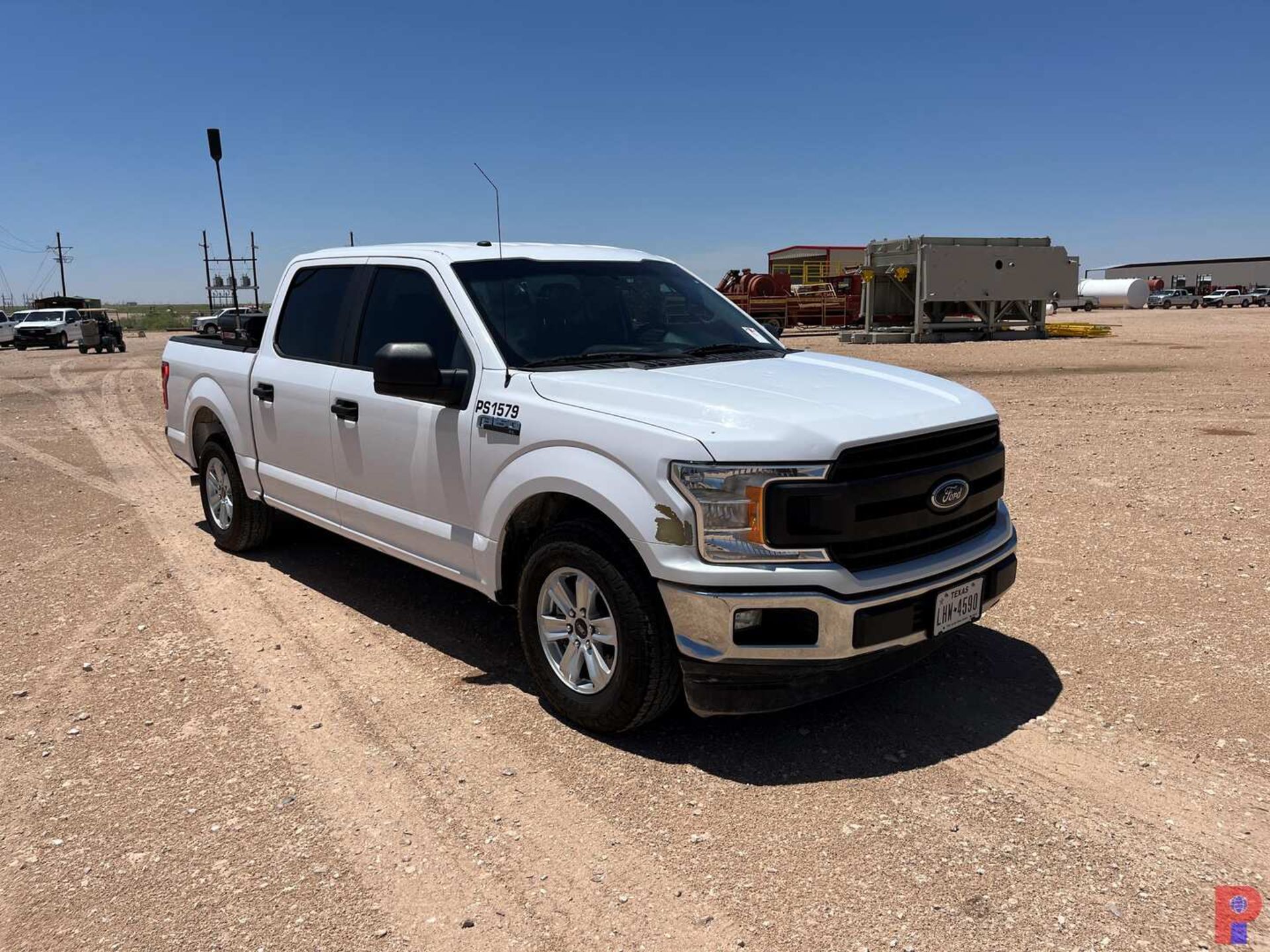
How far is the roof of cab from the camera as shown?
15.4ft

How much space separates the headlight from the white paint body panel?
0.04 meters

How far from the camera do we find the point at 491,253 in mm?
4773

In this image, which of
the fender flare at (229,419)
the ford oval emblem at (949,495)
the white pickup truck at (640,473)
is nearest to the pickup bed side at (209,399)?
the fender flare at (229,419)

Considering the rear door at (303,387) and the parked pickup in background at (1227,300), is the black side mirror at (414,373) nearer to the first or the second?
the rear door at (303,387)

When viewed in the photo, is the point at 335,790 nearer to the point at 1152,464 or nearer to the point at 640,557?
the point at 640,557

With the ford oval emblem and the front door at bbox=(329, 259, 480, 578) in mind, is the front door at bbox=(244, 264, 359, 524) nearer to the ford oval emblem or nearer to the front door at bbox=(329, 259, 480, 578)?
the front door at bbox=(329, 259, 480, 578)

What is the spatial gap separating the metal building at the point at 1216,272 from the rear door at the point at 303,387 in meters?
105

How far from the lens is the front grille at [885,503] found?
3.30 m

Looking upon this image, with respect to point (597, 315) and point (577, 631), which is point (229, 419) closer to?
point (597, 315)

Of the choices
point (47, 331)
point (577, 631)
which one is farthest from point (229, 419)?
point (47, 331)

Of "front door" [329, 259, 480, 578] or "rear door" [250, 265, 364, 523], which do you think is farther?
"rear door" [250, 265, 364, 523]

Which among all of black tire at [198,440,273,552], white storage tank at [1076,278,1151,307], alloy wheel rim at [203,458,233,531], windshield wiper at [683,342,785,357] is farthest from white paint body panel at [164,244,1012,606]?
white storage tank at [1076,278,1151,307]

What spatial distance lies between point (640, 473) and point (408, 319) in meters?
1.91

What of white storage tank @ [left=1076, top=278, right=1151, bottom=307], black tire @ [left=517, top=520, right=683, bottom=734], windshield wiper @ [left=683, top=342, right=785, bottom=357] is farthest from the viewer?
white storage tank @ [left=1076, top=278, right=1151, bottom=307]
